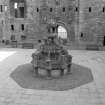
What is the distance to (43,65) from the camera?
37.3 feet

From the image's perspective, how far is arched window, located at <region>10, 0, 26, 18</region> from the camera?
27872 millimetres

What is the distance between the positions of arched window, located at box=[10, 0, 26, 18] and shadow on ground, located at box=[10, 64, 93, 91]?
1768 centimetres

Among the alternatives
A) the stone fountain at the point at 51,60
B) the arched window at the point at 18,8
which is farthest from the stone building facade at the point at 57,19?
the stone fountain at the point at 51,60

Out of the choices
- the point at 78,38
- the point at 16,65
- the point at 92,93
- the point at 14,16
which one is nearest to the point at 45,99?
the point at 92,93

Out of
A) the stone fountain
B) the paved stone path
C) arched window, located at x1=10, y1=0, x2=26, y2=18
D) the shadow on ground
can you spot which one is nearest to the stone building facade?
arched window, located at x1=10, y1=0, x2=26, y2=18

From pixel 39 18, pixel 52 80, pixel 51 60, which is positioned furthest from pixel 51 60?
pixel 39 18

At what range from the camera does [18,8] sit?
29250mm

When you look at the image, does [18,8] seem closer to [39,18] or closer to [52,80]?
[39,18]

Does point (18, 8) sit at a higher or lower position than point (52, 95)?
higher

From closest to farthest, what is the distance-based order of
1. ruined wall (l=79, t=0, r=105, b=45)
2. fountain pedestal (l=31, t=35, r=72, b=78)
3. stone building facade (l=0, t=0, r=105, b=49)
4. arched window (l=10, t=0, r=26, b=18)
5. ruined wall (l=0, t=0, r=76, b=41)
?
fountain pedestal (l=31, t=35, r=72, b=78), ruined wall (l=79, t=0, r=105, b=45), stone building facade (l=0, t=0, r=105, b=49), ruined wall (l=0, t=0, r=76, b=41), arched window (l=10, t=0, r=26, b=18)

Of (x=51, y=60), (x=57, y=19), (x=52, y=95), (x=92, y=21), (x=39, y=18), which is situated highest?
(x=39, y=18)

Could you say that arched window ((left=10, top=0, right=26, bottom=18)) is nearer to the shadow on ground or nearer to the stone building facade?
the stone building facade

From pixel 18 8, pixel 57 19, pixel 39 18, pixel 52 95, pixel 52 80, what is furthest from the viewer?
pixel 18 8

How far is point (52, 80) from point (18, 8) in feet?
71.5
